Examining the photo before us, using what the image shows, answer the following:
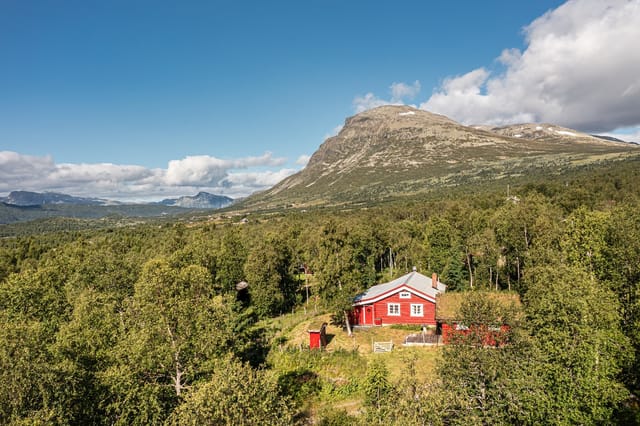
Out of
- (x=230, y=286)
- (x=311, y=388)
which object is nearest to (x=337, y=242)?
(x=311, y=388)

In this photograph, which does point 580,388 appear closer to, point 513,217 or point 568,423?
point 568,423

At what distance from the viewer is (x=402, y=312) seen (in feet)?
139

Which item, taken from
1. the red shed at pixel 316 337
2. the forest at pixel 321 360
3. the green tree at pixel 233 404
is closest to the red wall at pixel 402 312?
the forest at pixel 321 360

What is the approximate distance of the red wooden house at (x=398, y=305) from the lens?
4162 centimetres

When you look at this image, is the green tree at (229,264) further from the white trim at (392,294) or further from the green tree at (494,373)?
the green tree at (494,373)

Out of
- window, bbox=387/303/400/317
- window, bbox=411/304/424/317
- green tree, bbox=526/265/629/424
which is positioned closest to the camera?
green tree, bbox=526/265/629/424

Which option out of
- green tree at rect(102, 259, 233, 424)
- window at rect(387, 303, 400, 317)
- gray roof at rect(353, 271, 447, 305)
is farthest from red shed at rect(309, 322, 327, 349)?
green tree at rect(102, 259, 233, 424)

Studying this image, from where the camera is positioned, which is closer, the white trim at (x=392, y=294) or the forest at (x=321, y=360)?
the forest at (x=321, y=360)

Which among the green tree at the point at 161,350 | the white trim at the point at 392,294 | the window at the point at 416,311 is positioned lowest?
the window at the point at 416,311

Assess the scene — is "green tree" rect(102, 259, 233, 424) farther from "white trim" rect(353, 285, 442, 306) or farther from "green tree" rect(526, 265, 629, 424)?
"white trim" rect(353, 285, 442, 306)

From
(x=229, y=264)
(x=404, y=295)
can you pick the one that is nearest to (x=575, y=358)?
(x=404, y=295)

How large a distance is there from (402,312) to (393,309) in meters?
1.18

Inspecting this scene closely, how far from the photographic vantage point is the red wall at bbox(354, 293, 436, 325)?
41656mm

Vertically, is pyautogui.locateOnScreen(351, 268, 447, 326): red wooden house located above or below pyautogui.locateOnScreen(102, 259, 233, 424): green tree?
below
